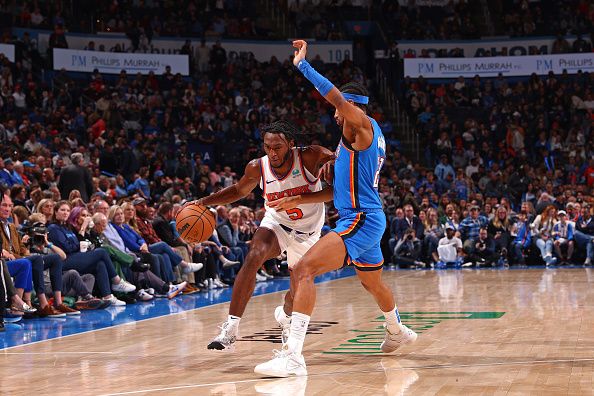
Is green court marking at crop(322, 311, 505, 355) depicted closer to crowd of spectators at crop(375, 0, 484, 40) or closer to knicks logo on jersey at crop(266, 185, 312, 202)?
knicks logo on jersey at crop(266, 185, 312, 202)

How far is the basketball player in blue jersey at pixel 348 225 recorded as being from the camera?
5.94 meters

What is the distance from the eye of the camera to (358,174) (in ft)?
21.0

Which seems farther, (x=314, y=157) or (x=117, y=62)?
(x=117, y=62)

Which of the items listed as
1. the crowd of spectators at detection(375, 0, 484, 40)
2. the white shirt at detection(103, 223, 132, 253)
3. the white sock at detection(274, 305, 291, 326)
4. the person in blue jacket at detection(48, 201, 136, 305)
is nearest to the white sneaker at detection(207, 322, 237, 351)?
the white sock at detection(274, 305, 291, 326)

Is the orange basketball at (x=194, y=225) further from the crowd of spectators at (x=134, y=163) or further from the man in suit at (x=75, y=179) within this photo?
the man in suit at (x=75, y=179)

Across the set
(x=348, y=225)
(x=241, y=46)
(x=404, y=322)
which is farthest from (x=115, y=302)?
(x=241, y=46)

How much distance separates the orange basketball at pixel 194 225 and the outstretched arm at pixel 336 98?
166 cm

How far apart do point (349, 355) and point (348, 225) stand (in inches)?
44.6

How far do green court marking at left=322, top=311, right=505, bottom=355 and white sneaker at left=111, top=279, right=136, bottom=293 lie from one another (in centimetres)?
356

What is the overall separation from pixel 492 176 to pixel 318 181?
15478 mm

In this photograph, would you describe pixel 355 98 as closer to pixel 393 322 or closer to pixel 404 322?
pixel 393 322

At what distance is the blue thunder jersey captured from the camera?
6391 mm

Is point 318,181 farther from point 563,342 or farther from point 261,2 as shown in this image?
point 261,2

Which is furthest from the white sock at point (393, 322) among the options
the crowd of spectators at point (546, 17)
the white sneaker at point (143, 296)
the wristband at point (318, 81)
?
the crowd of spectators at point (546, 17)
